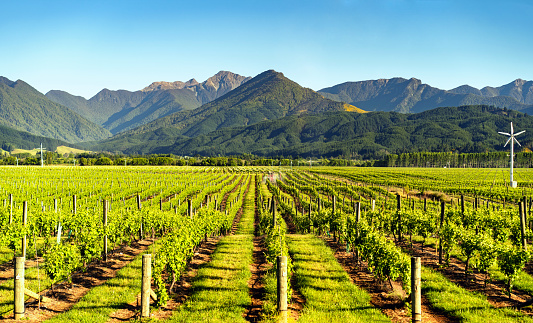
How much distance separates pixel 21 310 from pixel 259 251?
10.1 metres

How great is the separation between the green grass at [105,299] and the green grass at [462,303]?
9171 millimetres

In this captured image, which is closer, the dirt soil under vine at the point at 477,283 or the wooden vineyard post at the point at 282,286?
the wooden vineyard post at the point at 282,286

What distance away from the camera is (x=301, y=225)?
22344mm

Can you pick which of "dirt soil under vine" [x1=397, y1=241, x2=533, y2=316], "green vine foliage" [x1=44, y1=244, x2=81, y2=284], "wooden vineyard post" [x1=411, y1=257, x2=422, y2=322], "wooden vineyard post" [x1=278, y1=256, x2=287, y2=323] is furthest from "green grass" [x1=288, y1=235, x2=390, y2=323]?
"green vine foliage" [x1=44, y1=244, x2=81, y2=284]

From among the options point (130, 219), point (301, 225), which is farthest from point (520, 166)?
point (130, 219)

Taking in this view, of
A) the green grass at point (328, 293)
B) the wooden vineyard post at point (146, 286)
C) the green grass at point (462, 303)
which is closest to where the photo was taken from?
the wooden vineyard post at point (146, 286)

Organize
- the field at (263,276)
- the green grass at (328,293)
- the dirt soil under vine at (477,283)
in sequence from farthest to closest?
the dirt soil under vine at (477,283) < the field at (263,276) < the green grass at (328,293)

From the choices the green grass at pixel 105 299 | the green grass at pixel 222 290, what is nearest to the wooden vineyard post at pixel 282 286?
the green grass at pixel 222 290

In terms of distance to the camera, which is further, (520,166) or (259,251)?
(520,166)

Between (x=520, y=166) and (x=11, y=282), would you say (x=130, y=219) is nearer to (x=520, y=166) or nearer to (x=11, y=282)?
(x=11, y=282)

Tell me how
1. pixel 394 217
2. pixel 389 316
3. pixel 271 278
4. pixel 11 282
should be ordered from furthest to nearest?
pixel 394 217, pixel 271 278, pixel 11 282, pixel 389 316

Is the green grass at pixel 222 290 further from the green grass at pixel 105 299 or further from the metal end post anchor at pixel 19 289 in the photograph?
the metal end post anchor at pixel 19 289

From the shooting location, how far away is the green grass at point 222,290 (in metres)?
8.70

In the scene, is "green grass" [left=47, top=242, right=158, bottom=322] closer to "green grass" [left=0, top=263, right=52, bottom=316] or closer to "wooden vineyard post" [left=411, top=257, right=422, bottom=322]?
"green grass" [left=0, top=263, right=52, bottom=316]
